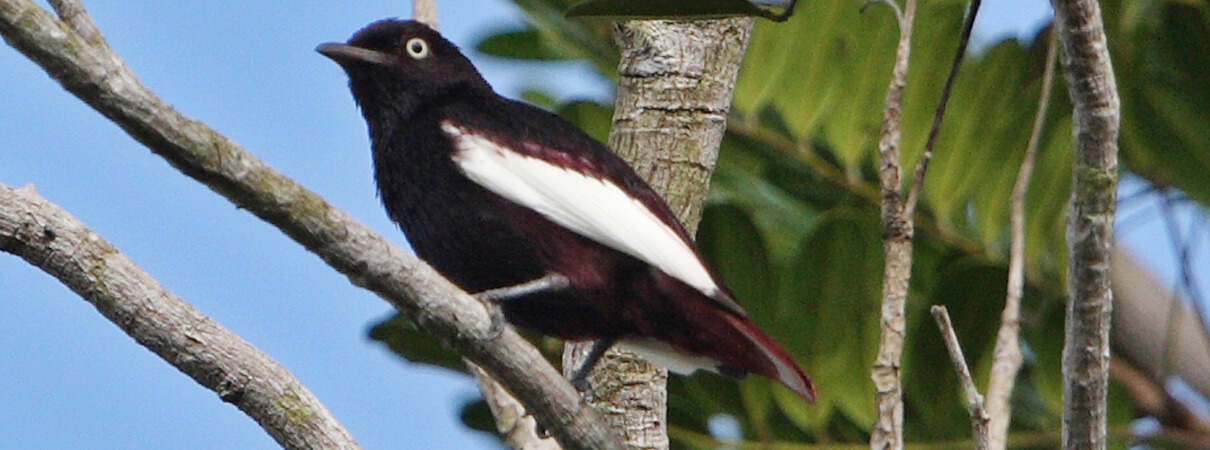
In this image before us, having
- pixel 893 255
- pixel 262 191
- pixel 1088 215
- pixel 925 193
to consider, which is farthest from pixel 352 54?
pixel 925 193

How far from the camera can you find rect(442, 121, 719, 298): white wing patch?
10.6 ft

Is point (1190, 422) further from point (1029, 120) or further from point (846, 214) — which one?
point (846, 214)

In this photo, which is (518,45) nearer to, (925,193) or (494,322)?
(925,193)

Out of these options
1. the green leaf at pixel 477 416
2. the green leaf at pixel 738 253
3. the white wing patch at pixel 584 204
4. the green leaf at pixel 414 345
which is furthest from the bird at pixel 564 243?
the green leaf at pixel 477 416

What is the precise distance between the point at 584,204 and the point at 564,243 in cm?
10

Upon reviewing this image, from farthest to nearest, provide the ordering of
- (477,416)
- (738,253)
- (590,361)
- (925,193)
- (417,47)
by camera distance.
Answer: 1. (477,416)
2. (925,193)
3. (738,253)
4. (417,47)
5. (590,361)

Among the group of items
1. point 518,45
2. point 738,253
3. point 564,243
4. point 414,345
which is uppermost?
point 518,45

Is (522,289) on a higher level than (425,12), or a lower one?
lower

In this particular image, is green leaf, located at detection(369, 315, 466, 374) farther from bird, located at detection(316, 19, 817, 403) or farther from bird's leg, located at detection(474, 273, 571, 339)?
bird's leg, located at detection(474, 273, 571, 339)

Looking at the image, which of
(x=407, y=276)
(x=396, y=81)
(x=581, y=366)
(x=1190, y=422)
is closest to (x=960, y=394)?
(x=1190, y=422)

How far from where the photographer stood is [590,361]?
3.60 m

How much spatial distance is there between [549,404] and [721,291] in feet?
2.00

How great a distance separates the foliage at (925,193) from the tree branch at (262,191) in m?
2.13

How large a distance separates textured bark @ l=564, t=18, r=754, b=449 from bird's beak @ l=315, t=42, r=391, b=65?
0.69m
